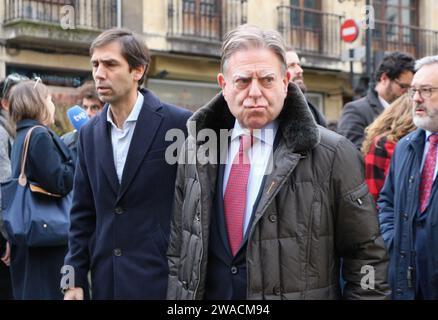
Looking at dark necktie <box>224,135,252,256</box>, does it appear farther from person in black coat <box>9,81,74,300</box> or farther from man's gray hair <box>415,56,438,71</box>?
person in black coat <box>9,81,74,300</box>

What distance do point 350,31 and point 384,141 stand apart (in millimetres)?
12081

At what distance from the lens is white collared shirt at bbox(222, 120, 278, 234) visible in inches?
100

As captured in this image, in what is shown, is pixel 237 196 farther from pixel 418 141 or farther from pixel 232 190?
pixel 418 141

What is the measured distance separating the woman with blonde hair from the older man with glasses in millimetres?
560

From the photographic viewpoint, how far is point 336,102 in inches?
731

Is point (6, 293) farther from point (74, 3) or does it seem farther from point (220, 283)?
point (74, 3)

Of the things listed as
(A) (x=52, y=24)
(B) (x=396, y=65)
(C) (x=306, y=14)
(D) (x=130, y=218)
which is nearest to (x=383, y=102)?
(B) (x=396, y=65)

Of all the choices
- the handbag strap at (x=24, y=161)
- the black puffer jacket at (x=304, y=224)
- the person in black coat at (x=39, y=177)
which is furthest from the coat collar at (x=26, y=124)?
the black puffer jacket at (x=304, y=224)

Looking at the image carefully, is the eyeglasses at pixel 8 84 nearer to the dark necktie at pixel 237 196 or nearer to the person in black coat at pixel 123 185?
the person in black coat at pixel 123 185

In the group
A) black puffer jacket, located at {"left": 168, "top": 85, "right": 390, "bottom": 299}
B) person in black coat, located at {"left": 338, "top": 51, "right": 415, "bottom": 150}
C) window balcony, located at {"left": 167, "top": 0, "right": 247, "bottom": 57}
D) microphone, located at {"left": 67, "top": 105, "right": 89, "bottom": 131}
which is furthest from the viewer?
window balcony, located at {"left": 167, "top": 0, "right": 247, "bottom": 57}

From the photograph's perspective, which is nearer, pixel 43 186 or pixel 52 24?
pixel 43 186

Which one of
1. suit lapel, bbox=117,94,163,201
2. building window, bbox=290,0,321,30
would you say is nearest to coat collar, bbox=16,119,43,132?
suit lapel, bbox=117,94,163,201

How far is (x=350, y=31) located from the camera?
15.7 metres
